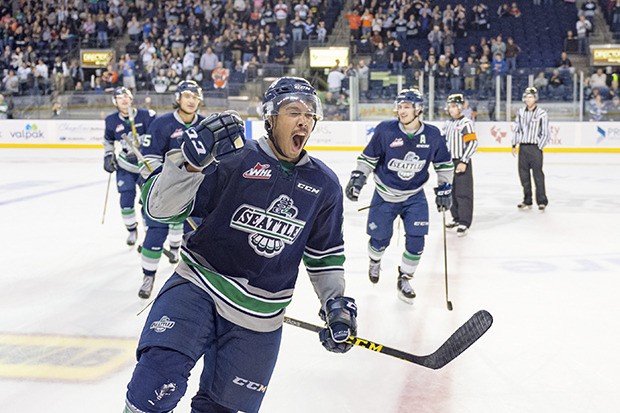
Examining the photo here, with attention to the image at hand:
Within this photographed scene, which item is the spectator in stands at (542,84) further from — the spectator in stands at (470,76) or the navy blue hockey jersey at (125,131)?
the navy blue hockey jersey at (125,131)

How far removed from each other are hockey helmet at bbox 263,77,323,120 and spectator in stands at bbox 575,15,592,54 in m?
14.9

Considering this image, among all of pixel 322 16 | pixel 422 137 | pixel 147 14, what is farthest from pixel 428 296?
pixel 147 14

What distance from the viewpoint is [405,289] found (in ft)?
15.3

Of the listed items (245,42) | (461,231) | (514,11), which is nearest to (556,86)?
(514,11)

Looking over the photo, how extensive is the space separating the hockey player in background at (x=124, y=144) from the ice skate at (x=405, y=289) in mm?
2474

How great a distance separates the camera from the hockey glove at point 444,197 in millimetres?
4680

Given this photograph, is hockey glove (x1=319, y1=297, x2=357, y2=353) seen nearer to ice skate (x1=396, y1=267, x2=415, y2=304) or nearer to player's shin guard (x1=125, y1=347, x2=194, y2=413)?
player's shin guard (x1=125, y1=347, x2=194, y2=413)

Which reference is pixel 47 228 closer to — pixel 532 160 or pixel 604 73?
pixel 532 160

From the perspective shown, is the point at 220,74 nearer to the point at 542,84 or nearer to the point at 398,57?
the point at 398,57

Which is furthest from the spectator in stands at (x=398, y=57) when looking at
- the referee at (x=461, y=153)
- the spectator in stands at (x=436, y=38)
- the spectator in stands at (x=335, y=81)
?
the referee at (x=461, y=153)

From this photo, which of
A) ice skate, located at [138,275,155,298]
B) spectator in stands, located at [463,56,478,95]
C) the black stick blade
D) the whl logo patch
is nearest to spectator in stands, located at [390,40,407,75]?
spectator in stands, located at [463,56,478,95]

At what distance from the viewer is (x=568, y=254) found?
5.96 metres

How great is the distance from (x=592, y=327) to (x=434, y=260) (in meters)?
1.89

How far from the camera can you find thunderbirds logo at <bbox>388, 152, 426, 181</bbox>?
465 cm
